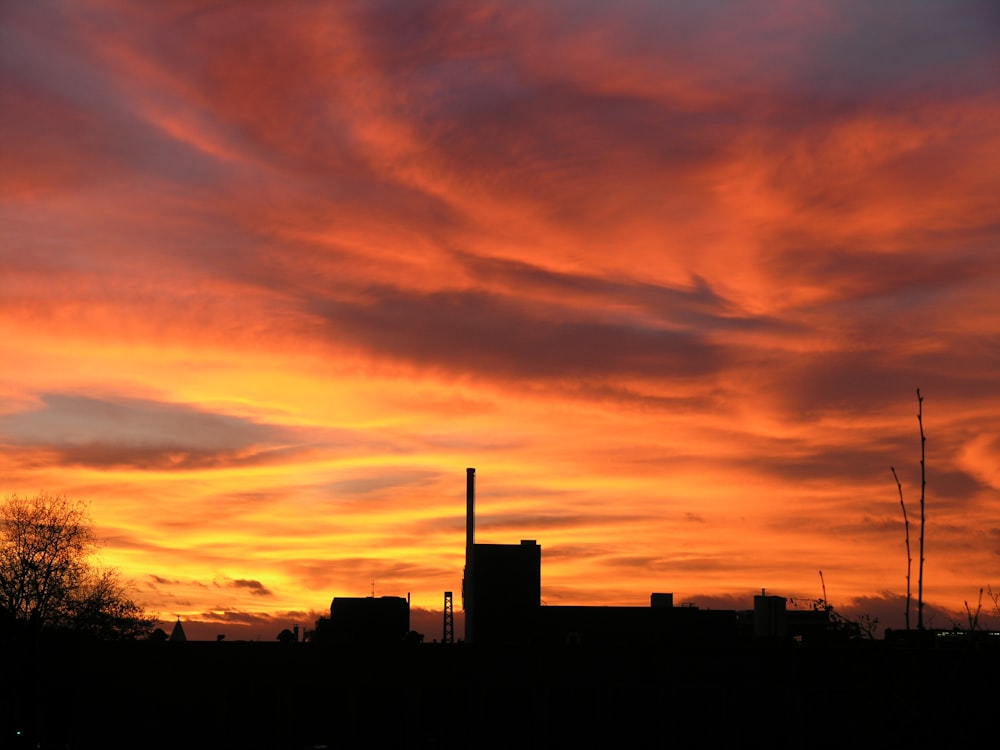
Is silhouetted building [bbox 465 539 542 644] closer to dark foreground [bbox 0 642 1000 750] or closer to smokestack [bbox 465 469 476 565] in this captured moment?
smokestack [bbox 465 469 476 565]

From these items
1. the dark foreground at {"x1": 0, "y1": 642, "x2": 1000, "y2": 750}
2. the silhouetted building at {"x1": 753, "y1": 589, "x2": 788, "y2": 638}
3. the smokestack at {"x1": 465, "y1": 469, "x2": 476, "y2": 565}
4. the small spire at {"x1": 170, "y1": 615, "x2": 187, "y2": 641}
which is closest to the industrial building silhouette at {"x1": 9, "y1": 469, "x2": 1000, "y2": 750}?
the dark foreground at {"x1": 0, "y1": 642, "x2": 1000, "y2": 750}

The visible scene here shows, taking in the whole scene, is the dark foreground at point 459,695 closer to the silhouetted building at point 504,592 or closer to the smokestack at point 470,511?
the silhouetted building at point 504,592

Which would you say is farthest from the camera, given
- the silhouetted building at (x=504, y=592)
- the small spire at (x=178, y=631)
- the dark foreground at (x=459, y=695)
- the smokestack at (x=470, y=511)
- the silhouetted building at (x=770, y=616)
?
the small spire at (x=178, y=631)

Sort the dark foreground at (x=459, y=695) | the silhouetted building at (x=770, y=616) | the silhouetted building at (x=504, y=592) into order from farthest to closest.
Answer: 1. the silhouetted building at (x=504, y=592)
2. the silhouetted building at (x=770, y=616)
3. the dark foreground at (x=459, y=695)

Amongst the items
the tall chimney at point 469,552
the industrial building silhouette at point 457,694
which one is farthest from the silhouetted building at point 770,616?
the tall chimney at point 469,552

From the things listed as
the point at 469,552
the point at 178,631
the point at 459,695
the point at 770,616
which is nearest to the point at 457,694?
the point at 459,695

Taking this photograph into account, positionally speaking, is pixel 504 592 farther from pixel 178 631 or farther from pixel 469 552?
pixel 178 631

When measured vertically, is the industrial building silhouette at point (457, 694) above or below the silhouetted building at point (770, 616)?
below

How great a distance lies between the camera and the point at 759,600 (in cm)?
9844

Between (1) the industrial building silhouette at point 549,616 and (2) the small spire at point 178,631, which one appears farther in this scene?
(2) the small spire at point 178,631

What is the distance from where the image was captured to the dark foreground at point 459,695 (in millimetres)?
72688

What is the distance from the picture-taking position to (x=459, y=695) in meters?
76.8

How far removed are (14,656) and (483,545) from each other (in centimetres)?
3994

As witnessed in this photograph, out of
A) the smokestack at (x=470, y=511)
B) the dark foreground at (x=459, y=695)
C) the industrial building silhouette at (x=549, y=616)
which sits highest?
Result: the smokestack at (x=470, y=511)
